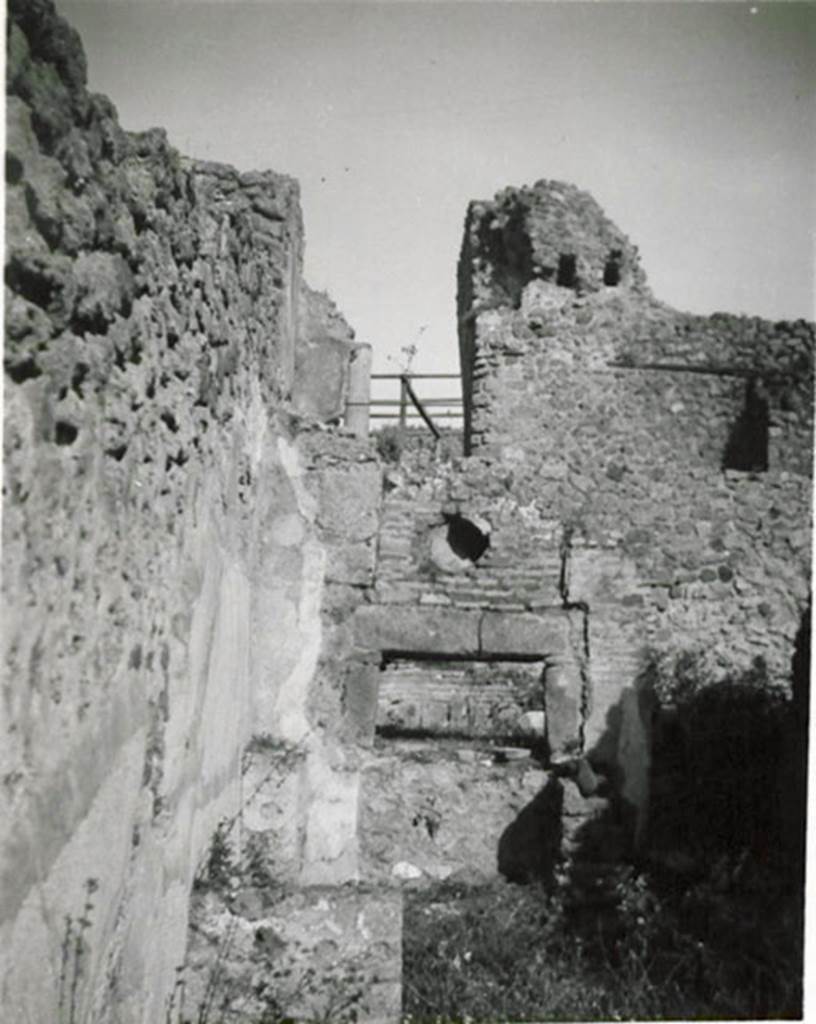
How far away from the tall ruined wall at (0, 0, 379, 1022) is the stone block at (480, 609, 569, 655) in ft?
6.47

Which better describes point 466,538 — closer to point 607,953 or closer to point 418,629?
point 418,629

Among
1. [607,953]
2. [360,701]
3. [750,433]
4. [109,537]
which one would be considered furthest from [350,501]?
A: [750,433]

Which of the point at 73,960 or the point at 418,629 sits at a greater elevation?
the point at 418,629

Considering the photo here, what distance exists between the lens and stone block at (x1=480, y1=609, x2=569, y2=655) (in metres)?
5.32

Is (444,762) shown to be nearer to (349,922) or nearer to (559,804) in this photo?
(559,804)

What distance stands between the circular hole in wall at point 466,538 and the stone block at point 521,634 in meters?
0.44

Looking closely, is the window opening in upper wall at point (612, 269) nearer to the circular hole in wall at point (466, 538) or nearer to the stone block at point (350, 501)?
the circular hole in wall at point (466, 538)

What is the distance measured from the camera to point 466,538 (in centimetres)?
561

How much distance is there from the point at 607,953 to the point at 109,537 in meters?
3.71

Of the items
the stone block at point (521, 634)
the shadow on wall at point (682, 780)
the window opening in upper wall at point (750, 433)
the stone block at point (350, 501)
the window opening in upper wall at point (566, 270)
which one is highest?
the window opening in upper wall at point (566, 270)

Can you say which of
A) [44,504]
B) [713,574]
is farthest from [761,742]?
[44,504]

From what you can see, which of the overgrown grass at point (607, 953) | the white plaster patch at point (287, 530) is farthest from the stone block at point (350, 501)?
the overgrown grass at point (607, 953)

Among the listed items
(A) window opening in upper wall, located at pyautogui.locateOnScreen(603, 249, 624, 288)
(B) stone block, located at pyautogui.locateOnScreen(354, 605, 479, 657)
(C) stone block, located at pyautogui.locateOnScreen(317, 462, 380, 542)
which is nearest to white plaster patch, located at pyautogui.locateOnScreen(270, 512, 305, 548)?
(C) stone block, located at pyautogui.locateOnScreen(317, 462, 380, 542)

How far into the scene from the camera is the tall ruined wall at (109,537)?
1.67 metres
